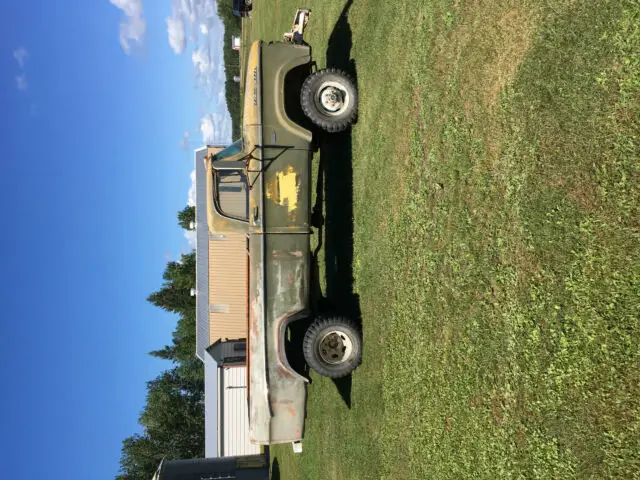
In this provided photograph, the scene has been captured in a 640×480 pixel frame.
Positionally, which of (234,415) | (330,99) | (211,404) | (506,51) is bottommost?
(234,415)

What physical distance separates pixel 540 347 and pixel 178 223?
33.1 meters

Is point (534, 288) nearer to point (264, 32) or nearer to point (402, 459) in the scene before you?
point (402, 459)

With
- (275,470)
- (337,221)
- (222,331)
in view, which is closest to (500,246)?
(337,221)

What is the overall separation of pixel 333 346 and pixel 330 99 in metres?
3.84

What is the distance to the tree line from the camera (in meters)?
31.2

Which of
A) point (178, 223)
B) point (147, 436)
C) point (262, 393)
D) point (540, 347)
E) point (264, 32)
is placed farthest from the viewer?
point (178, 223)

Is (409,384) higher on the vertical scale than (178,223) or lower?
lower

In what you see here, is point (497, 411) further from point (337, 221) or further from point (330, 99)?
point (330, 99)

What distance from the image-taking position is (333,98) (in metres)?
7.43

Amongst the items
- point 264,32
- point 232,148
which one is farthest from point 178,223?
point 232,148

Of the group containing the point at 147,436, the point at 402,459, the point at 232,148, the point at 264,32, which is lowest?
the point at 147,436

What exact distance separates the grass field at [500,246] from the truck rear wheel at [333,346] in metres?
0.29

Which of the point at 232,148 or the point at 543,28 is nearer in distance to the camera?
the point at 543,28

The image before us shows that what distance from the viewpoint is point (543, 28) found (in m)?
4.20
